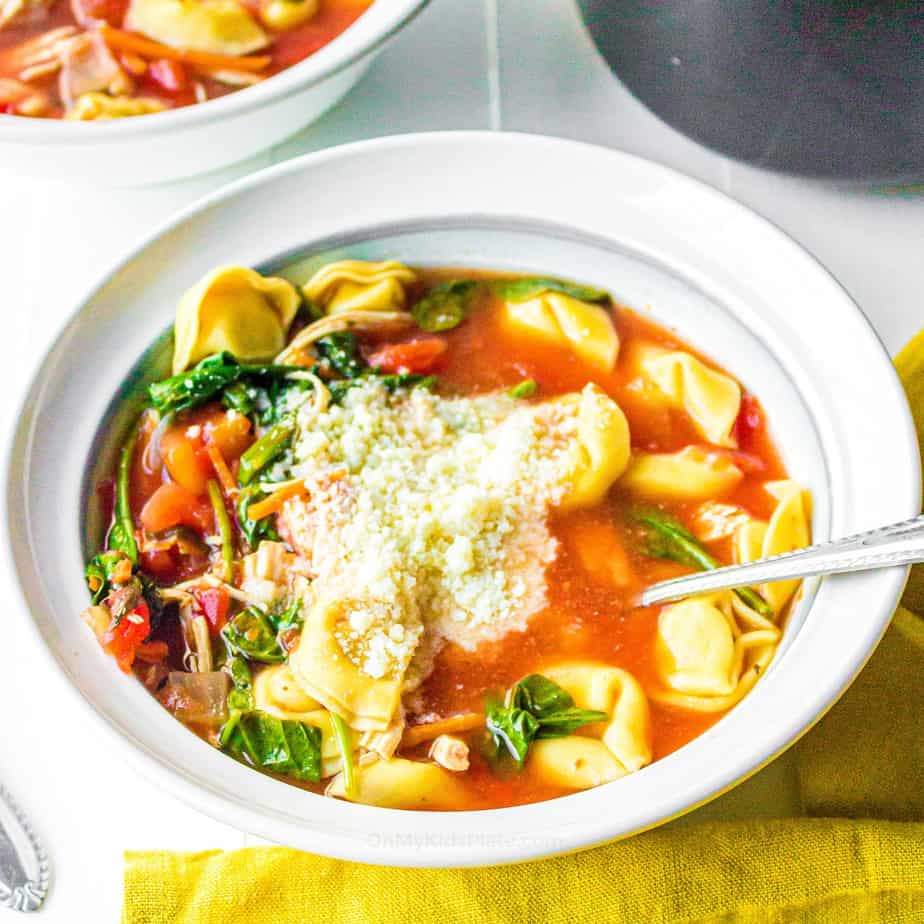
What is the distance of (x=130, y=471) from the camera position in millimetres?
2953

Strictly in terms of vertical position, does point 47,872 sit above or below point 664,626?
below

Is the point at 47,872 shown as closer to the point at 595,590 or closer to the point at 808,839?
the point at 595,590

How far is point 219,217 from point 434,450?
0.85m

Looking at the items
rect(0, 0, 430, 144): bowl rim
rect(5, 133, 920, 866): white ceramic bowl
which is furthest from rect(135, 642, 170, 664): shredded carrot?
rect(0, 0, 430, 144): bowl rim

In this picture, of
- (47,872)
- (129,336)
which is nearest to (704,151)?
(129,336)

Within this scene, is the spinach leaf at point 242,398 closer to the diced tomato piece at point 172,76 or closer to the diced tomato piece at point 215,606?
the diced tomato piece at point 215,606

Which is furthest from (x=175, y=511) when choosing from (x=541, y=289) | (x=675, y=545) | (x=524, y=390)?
(x=675, y=545)

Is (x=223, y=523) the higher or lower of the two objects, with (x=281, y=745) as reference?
higher

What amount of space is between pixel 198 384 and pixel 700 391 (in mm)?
1364

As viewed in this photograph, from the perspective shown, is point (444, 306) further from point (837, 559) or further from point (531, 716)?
point (837, 559)

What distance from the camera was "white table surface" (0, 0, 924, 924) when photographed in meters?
2.86

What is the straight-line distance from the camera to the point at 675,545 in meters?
2.99

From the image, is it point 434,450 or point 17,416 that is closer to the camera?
point 17,416

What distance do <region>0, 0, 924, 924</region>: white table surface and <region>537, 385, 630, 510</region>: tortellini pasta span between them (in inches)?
33.4
